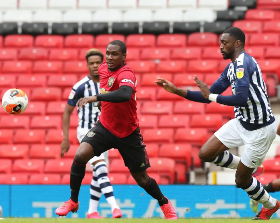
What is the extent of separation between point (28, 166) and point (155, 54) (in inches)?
172

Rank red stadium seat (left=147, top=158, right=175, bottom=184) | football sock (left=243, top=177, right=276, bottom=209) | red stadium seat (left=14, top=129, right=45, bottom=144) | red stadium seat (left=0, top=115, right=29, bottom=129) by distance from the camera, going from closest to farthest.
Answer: football sock (left=243, top=177, right=276, bottom=209) < red stadium seat (left=147, top=158, right=175, bottom=184) < red stadium seat (left=14, top=129, right=45, bottom=144) < red stadium seat (left=0, top=115, right=29, bottom=129)

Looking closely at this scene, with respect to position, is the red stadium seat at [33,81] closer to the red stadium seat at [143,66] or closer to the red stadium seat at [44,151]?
the red stadium seat at [143,66]

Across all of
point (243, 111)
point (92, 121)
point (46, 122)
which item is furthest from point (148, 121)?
point (243, 111)

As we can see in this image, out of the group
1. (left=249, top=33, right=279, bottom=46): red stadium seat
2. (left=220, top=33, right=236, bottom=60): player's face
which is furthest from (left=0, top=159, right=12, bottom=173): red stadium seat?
(left=249, top=33, right=279, bottom=46): red stadium seat

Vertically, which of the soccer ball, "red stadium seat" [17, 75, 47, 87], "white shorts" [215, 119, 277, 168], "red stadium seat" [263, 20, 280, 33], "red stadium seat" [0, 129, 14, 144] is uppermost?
"red stadium seat" [263, 20, 280, 33]

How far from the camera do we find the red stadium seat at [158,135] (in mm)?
10688

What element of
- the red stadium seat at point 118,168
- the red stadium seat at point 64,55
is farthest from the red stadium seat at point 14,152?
the red stadium seat at point 64,55

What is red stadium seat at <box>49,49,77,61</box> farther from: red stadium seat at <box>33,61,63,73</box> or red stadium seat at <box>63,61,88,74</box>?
red stadium seat at <box>63,61,88,74</box>

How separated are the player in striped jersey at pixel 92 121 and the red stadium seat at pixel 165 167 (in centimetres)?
219

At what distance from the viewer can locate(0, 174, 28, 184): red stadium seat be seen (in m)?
10.3

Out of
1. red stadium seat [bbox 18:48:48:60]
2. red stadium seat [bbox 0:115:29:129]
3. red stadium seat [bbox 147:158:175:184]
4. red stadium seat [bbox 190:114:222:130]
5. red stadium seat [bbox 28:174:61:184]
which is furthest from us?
red stadium seat [bbox 18:48:48:60]

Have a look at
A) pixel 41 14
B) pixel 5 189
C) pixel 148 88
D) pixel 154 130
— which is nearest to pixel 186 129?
pixel 154 130

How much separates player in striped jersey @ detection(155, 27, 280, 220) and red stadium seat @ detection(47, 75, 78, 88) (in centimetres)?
658

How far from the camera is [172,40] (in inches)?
545
